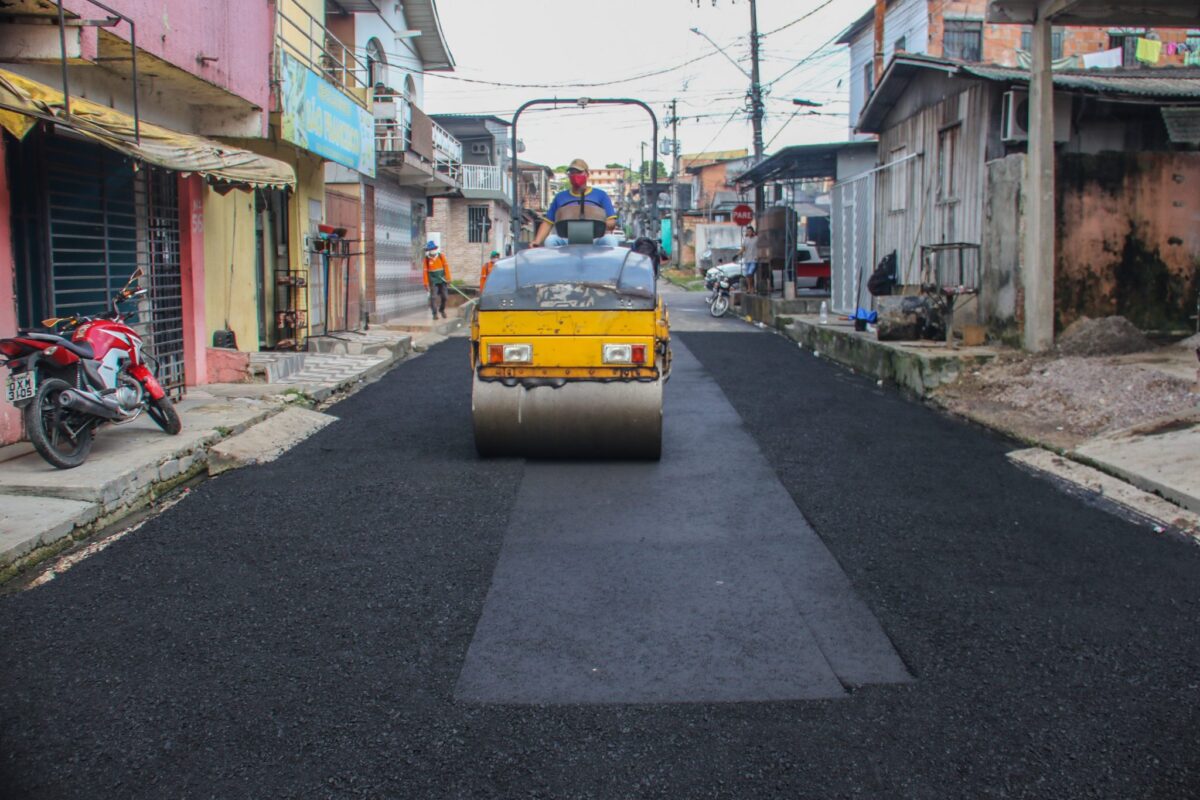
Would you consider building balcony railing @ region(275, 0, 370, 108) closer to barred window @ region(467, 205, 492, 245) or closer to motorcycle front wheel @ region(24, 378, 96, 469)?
motorcycle front wheel @ region(24, 378, 96, 469)

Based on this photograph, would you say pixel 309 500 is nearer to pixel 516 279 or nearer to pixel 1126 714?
pixel 516 279

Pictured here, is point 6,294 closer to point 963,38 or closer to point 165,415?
point 165,415

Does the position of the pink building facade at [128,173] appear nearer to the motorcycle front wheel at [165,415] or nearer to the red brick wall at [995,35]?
the motorcycle front wheel at [165,415]

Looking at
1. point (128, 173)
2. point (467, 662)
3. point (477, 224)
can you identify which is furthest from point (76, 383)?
point (477, 224)

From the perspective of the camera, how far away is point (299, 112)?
14227 mm

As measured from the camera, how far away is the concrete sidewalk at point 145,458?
6.26 meters

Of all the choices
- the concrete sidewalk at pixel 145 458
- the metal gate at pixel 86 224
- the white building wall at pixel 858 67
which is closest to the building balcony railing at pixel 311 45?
the metal gate at pixel 86 224

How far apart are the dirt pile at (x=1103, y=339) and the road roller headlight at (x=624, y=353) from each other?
20.6 ft

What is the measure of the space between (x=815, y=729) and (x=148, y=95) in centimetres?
1072

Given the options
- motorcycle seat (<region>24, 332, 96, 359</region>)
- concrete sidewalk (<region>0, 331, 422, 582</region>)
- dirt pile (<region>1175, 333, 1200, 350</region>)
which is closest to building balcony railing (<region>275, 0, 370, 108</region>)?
concrete sidewalk (<region>0, 331, 422, 582</region>)

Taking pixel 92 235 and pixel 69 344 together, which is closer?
pixel 69 344

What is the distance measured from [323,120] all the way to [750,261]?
54.2 feet

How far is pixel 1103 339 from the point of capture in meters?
12.3

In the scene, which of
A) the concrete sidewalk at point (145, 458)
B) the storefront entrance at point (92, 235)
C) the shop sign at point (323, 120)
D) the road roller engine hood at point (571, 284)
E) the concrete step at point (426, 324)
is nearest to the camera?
the concrete sidewalk at point (145, 458)
